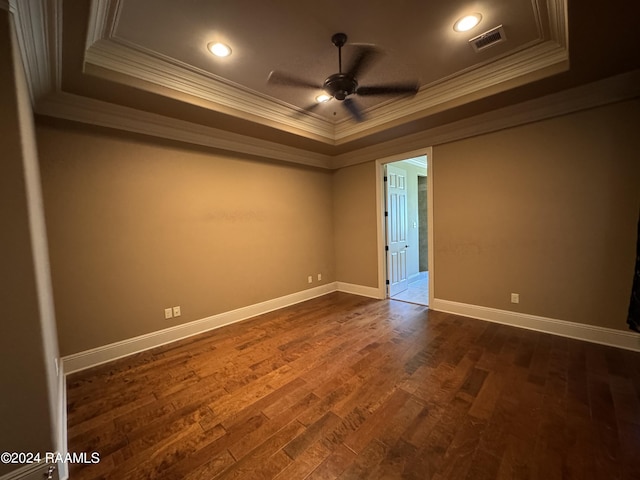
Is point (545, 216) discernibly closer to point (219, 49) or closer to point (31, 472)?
point (219, 49)

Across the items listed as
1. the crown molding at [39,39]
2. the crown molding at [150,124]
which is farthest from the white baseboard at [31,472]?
the crown molding at [150,124]

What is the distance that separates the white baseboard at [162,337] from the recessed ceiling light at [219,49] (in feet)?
9.90

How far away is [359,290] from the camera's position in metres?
4.98

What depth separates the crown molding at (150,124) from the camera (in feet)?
8.00

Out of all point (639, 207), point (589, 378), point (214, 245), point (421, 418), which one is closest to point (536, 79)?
point (639, 207)

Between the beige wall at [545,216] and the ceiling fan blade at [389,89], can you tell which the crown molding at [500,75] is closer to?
the beige wall at [545,216]

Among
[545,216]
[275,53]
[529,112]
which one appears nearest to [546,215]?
[545,216]

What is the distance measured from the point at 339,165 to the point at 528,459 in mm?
4612

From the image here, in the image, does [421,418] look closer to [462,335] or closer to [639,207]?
[462,335]

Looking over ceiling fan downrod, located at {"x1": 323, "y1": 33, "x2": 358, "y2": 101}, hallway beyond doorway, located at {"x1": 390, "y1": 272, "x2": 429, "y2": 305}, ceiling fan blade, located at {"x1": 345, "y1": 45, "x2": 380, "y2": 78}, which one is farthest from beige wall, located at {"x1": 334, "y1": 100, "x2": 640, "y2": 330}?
ceiling fan downrod, located at {"x1": 323, "y1": 33, "x2": 358, "y2": 101}

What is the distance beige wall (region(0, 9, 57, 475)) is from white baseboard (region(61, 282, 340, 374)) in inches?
59.5

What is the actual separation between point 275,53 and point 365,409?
3.13 meters

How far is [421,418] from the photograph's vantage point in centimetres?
182

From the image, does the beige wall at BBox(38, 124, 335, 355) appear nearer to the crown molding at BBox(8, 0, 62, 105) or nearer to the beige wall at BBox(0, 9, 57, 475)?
the crown molding at BBox(8, 0, 62, 105)
